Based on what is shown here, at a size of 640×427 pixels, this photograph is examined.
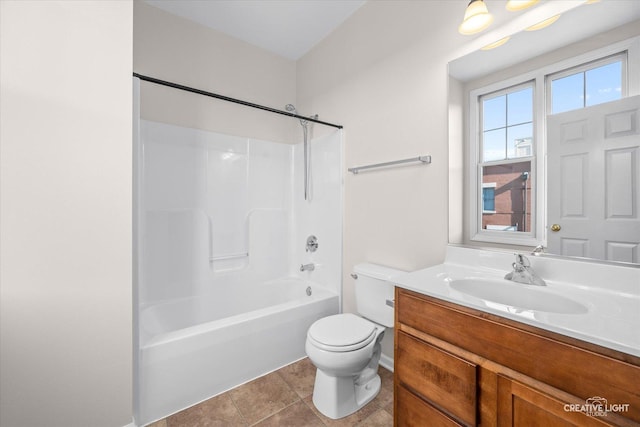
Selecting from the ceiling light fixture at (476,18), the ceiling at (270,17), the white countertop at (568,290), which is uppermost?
the ceiling at (270,17)

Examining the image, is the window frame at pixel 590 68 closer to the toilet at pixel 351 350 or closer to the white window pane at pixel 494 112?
the white window pane at pixel 494 112

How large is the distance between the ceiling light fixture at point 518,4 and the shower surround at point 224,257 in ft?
4.23

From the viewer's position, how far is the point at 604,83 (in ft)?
3.43

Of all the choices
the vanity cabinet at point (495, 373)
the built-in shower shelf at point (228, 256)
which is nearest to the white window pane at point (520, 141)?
the vanity cabinet at point (495, 373)

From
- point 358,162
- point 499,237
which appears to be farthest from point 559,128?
point 358,162

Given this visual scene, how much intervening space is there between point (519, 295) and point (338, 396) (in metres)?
1.07

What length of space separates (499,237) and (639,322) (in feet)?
2.11

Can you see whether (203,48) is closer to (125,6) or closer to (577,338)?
(125,6)

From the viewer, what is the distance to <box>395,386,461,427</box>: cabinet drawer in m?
1.03

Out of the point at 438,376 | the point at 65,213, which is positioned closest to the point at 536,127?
the point at 438,376

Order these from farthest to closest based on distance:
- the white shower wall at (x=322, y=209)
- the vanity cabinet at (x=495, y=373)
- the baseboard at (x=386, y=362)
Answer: the white shower wall at (x=322, y=209), the baseboard at (x=386, y=362), the vanity cabinet at (x=495, y=373)

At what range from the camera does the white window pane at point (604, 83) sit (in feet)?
3.34

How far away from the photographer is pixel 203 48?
2.37 meters

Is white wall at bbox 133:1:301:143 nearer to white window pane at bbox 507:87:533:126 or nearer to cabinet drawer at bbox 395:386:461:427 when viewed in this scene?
white window pane at bbox 507:87:533:126
